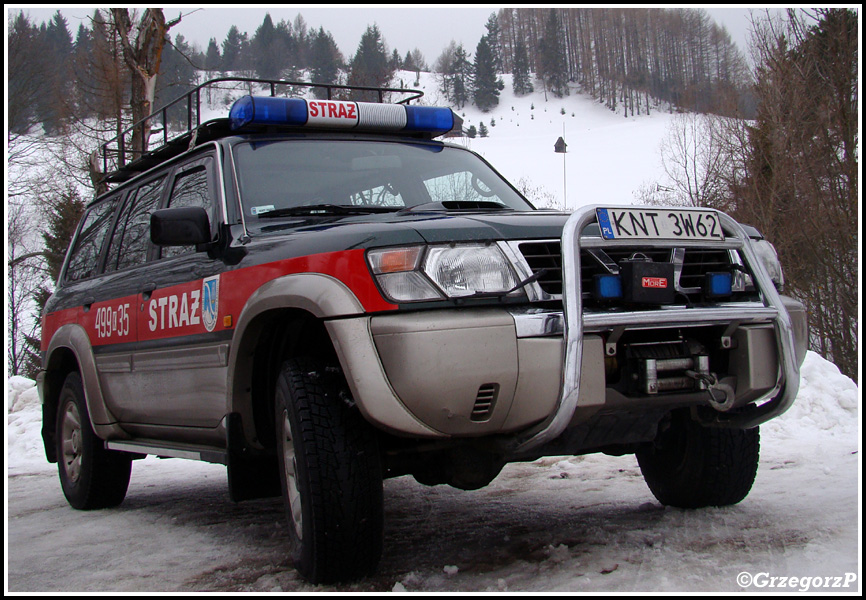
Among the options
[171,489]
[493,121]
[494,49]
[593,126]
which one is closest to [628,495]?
[171,489]

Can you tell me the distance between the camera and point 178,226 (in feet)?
12.6

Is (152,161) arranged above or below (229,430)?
above

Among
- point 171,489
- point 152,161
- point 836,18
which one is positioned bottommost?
point 171,489

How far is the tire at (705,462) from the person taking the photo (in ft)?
14.4

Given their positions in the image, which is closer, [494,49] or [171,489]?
[171,489]

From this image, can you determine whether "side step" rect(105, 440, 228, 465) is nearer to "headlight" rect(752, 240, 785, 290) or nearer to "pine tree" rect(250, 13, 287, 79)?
"headlight" rect(752, 240, 785, 290)

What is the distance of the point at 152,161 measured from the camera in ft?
19.4

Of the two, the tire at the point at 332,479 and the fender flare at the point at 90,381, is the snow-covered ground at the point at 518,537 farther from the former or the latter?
the fender flare at the point at 90,381

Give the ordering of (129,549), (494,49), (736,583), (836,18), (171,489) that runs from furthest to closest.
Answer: (494,49)
(836,18)
(171,489)
(129,549)
(736,583)

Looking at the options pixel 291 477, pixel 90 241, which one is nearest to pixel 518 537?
pixel 291 477

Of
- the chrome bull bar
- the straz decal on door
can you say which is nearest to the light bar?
the straz decal on door

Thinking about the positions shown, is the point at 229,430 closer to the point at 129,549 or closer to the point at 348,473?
the point at 348,473

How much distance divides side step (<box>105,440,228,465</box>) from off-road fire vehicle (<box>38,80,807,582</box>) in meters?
0.03

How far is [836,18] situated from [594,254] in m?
11.8
